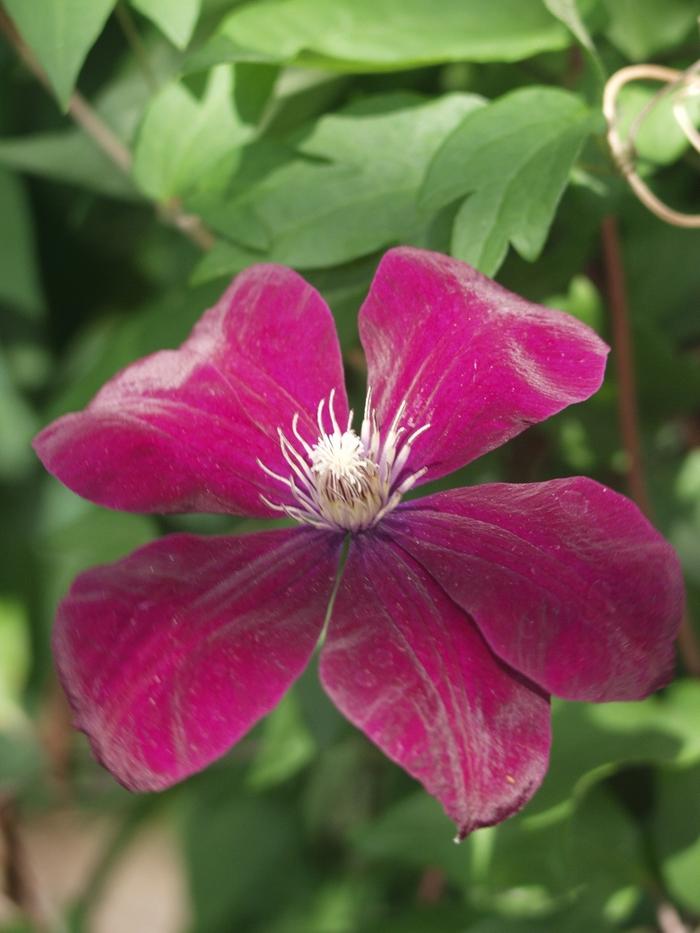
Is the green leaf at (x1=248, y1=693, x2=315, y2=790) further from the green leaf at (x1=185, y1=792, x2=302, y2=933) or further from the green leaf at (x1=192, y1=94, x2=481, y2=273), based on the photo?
the green leaf at (x1=192, y1=94, x2=481, y2=273)

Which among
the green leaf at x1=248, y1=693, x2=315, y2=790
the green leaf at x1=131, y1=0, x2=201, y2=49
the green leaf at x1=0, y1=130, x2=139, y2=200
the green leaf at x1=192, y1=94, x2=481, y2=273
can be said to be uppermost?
the green leaf at x1=131, y1=0, x2=201, y2=49

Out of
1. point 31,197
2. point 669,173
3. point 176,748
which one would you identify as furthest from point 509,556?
point 31,197

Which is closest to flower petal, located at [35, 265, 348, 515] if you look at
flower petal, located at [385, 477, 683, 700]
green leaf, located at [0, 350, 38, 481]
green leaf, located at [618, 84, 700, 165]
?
flower petal, located at [385, 477, 683, 700]

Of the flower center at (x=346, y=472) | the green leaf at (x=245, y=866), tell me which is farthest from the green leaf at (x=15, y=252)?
the green leaf at (x=245, y=866)

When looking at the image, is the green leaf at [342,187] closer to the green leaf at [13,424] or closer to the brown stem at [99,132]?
the brown stem at [99,132]

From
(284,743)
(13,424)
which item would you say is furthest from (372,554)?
(13,424)

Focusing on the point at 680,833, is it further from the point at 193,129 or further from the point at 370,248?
the point at 193,129
